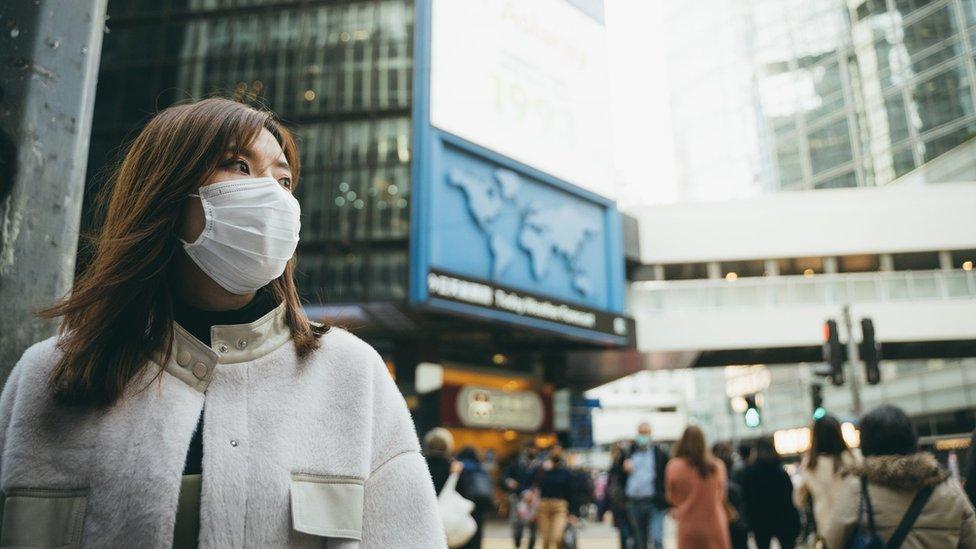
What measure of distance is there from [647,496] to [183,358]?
894 centimetres

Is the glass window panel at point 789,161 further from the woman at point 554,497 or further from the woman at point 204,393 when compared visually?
the woman at point 204,393

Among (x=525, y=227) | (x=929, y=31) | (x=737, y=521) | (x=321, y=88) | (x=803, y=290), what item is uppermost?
(x=929, y=31)

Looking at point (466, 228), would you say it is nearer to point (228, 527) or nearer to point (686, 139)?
point (228, 527)

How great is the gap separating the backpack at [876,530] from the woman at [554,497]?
7197mm

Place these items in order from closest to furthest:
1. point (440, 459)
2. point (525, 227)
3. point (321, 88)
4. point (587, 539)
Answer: point (440, 459), point (587, 539), point (525, 227), point (321, 88)

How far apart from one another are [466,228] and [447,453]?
13.5 meters

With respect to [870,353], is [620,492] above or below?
below

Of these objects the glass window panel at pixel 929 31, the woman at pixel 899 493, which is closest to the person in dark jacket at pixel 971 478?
the woman at pixel 899 493

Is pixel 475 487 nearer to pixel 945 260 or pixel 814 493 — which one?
pixel 814 493

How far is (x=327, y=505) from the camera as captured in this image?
4.34 feet

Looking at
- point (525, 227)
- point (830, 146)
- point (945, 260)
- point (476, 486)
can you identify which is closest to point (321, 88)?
point (525, 227)

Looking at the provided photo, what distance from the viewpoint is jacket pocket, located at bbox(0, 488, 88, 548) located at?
3.97 ft

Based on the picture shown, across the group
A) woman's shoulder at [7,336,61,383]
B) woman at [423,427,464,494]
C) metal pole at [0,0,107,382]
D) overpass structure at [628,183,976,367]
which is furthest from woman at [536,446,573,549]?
overpass structure at [628,183,976,367]

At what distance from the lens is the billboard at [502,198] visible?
64.5 ft
